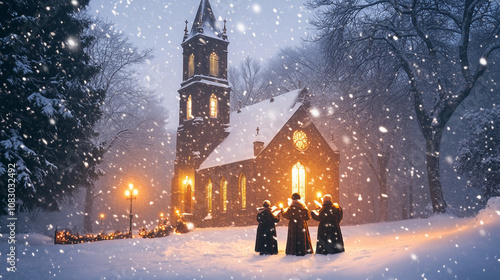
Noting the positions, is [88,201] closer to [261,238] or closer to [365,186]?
[261,238]

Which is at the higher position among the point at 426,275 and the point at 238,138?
the point at 238,138

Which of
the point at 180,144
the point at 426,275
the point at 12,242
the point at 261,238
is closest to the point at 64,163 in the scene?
the point at 12,242

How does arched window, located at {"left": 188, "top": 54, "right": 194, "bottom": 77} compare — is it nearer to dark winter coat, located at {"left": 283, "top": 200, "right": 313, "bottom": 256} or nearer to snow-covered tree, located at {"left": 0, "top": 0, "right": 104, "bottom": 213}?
snow-covered tree, located at {"left": 0, "top": 0, "right": 104, "bottom": 213}

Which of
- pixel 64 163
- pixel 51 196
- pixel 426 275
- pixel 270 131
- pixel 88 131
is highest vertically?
pixel 270 131

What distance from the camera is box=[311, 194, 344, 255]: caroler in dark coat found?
12320 mm

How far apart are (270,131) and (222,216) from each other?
25.8 ft

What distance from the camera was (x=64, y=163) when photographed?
1708cm

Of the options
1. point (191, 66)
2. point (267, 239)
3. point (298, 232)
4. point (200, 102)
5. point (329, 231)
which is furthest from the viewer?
point (191, 66)

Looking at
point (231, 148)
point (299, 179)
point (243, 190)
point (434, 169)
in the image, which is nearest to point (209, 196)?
point (231, 148)

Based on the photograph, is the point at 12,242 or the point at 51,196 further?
the point at 51,196

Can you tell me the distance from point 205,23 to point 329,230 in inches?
1142

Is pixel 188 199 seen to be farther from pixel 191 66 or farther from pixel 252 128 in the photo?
pixel 191 66

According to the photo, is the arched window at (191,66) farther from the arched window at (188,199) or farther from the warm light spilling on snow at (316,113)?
the warm light spilling on snow at (316,113)

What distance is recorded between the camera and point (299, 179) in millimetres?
30828
